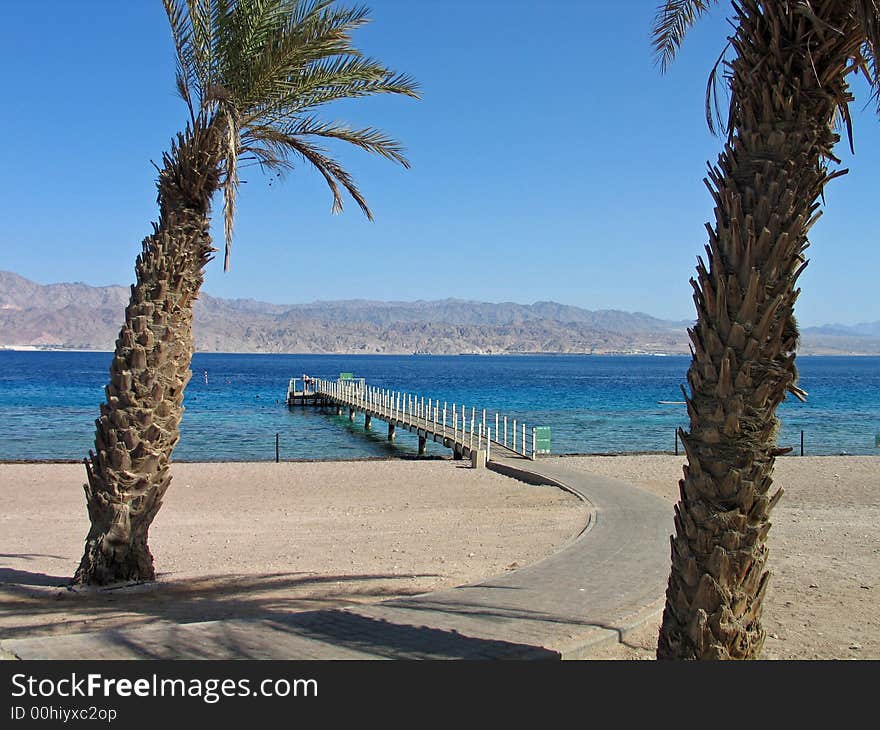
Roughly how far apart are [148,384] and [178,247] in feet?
4.82

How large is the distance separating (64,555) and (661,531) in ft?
26.1

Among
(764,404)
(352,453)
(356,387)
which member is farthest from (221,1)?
(356,387)

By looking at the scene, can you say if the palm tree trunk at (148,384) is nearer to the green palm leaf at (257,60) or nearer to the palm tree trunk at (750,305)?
the green palm leaf at (257,60)

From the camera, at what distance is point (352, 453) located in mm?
30359

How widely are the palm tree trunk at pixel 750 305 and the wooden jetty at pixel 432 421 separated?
16.4m

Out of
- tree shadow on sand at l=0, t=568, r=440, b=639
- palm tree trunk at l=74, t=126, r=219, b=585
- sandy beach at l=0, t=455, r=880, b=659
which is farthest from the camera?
palm tree trunk at l=74, t=126, r=219, b=585

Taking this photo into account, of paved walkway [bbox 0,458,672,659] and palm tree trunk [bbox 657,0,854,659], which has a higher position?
palm tree trunk [bbox 657,0,854,659]

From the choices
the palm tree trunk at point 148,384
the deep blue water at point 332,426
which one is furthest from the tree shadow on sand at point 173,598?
the deep blue water at point 332,426

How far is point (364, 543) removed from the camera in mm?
11133

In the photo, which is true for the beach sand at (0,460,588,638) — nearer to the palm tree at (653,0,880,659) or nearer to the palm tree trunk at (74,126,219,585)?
the palm tree trunk at (74,126,219,585)

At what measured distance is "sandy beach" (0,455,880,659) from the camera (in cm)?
716

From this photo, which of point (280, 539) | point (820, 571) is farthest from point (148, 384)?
point (820, 571)

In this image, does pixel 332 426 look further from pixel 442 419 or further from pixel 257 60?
pixel 257 60

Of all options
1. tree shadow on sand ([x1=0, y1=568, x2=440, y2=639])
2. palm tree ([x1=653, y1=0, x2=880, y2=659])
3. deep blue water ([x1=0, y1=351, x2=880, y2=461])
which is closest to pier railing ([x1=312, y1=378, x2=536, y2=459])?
deep blue water ([x1=0, y1=351, x2=880, y2=461])
